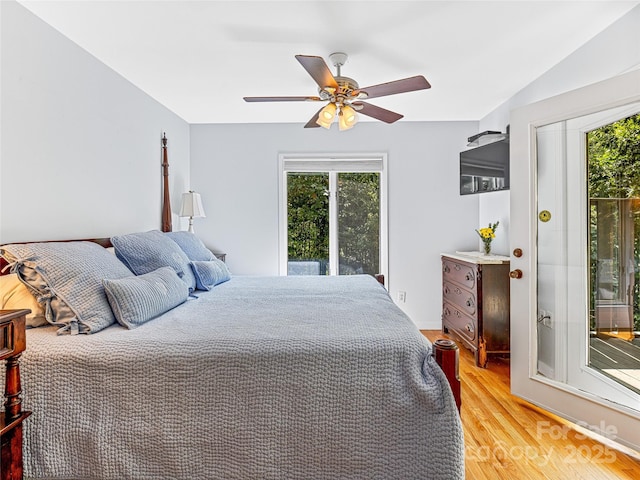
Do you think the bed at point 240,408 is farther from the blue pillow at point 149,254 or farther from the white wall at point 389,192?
the white wall at point 389,192

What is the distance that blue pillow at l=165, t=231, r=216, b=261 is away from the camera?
284cm

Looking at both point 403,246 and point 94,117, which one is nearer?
point 94,117

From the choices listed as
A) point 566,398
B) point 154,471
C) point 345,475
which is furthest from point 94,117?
point 566,398

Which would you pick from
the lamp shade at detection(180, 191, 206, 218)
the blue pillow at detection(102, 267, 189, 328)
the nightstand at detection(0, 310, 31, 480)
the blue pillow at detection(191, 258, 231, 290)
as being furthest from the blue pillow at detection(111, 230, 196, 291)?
the lamp shade at detection(180, 191, 206, 218)

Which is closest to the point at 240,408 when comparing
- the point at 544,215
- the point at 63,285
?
the point at 63,285

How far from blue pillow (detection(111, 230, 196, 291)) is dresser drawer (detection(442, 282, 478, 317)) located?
7.66 feet

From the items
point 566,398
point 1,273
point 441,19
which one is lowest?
point 566,398

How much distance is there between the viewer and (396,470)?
1294 millimetres

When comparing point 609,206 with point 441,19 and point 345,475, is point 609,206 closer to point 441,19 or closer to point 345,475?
point 441,19

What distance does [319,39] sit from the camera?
2.34 m

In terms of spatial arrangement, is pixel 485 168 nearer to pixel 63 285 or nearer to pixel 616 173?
pixel 616 173

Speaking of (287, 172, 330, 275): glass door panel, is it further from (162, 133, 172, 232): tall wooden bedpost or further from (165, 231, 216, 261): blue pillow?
(165, 231, 216, 261): blue pillow

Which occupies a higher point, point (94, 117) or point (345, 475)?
point (94, 117)

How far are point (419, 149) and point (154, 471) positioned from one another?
3.86m
